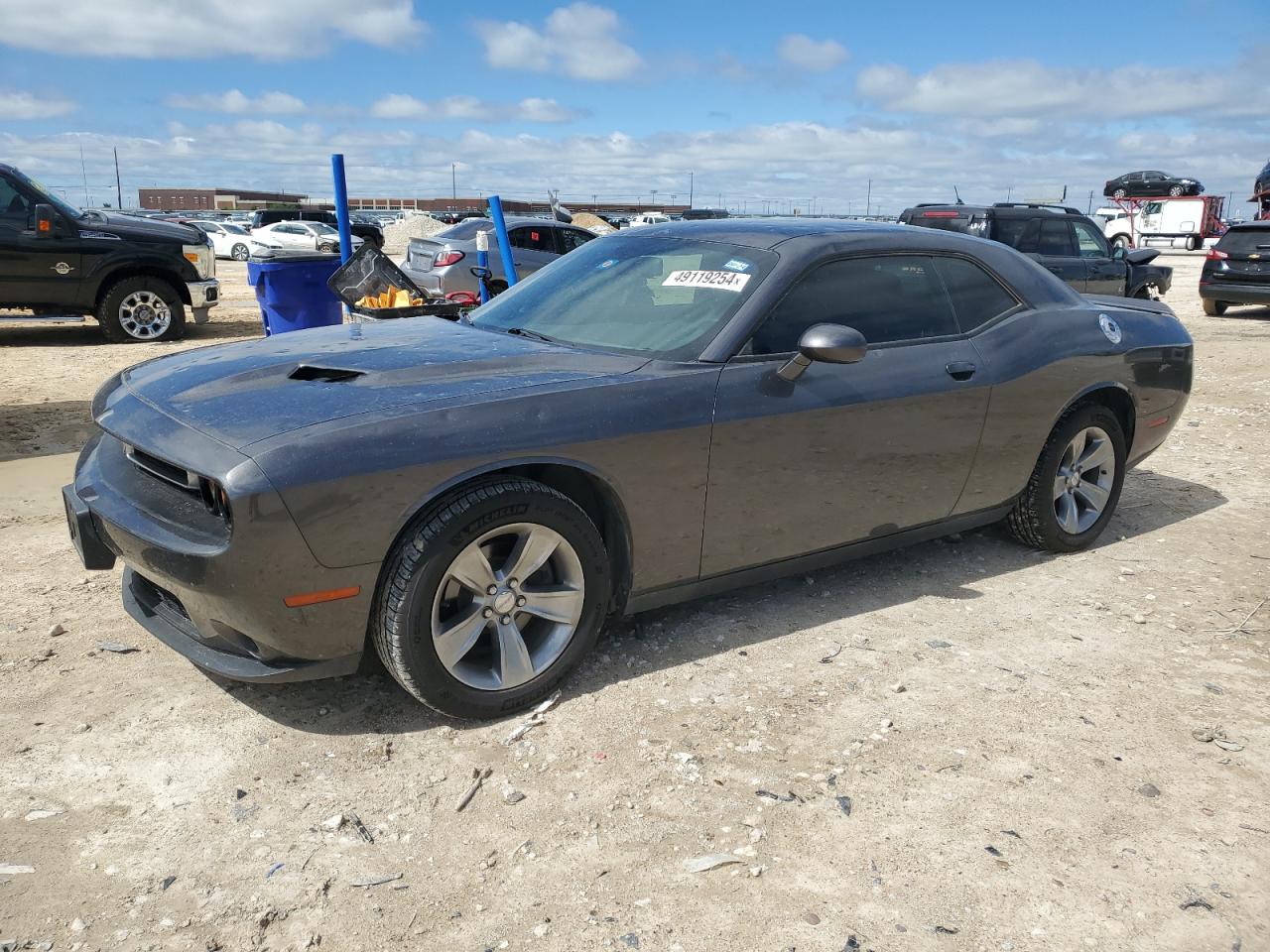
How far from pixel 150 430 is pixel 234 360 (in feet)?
1.77

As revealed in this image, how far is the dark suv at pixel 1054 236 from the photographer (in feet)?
40.7

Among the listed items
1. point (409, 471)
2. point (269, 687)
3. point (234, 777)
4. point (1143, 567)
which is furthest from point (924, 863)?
point (1143, 567)

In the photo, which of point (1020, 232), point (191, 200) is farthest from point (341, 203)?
point (191, 200)

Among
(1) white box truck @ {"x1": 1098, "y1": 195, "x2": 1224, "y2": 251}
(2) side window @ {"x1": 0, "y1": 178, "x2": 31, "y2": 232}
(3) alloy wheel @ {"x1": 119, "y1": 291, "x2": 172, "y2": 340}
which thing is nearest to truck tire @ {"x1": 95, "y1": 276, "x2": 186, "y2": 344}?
(3) alloy wheel @ {"x1": 119, "y1": 291, "x2": 172, "y2": 340}

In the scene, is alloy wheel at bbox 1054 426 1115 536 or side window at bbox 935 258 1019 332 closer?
side window at bbox 935 258 1019 332

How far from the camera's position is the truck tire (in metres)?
11.2

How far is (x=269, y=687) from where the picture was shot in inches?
133

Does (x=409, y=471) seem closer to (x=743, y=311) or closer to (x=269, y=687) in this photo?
(x=269, y=687)

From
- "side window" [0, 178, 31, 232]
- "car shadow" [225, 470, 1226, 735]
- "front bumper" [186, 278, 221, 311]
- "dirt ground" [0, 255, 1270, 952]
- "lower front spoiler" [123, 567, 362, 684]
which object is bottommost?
"dirt ground" [0, 255, 1270, 952]

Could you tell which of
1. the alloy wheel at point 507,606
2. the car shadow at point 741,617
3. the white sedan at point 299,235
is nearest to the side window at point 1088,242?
the car shadow at point 741,617

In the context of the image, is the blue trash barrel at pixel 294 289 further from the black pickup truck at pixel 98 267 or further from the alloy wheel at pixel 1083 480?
the alloy wheel at pixel 1083 480

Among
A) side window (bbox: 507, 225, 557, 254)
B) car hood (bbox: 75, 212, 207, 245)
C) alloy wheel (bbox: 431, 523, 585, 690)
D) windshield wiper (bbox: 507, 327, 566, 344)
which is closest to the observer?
alloy wheel (bbox: 431, 523, 585, 690)

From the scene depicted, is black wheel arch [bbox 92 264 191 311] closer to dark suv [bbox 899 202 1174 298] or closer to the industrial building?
dark suv [bbox 899 202 1174 298]

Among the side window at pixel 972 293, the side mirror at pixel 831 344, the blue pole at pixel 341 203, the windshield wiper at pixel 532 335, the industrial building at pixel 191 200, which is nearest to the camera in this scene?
the side mirror at pixel 831 344
